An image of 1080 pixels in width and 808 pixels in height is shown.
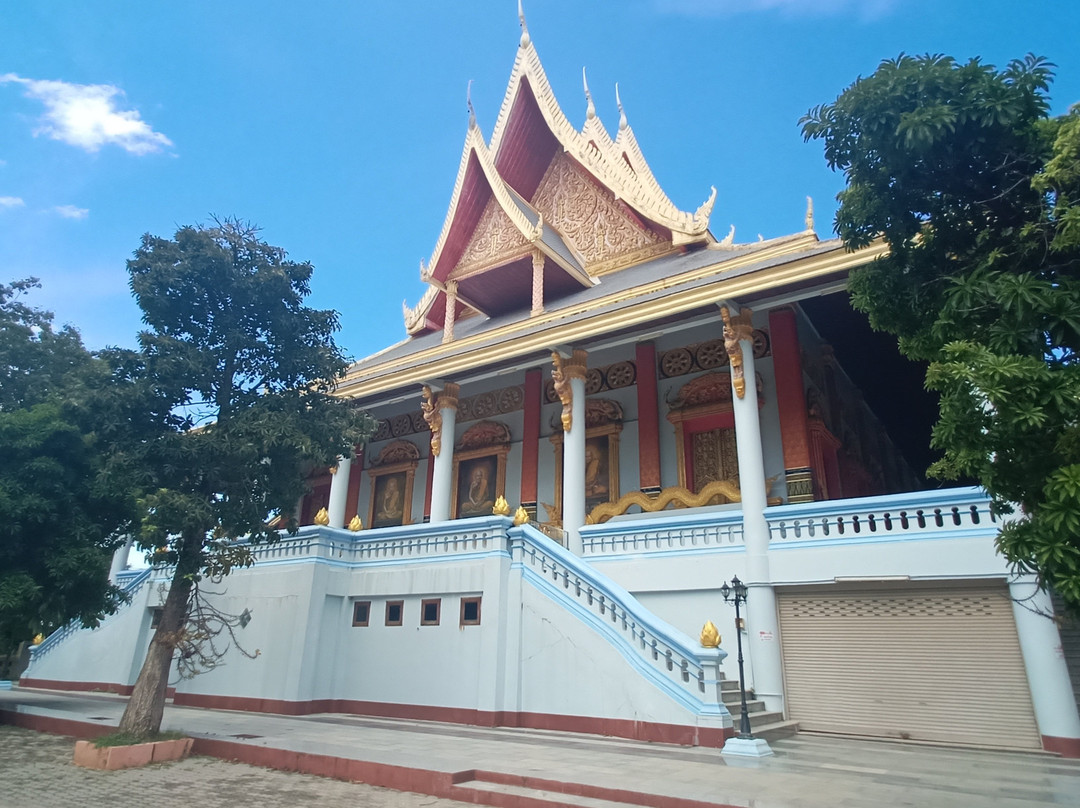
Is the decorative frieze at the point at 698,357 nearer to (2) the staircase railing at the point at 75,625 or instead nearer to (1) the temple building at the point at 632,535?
(1) the temple building at the point at 632,535

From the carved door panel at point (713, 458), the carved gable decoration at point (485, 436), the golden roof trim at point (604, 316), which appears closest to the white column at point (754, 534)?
the golden roof trim at point (604, 316)

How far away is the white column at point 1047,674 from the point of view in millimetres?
7484

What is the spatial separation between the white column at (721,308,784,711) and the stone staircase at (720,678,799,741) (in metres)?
0.23

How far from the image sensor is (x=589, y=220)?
18.8 meters

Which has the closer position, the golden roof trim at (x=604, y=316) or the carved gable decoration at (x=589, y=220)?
the golden roof trim at (x=604, y=316)

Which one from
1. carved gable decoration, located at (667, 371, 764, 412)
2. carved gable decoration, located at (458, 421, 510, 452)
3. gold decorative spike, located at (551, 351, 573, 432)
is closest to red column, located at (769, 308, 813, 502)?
carved gable decoration, located at (667, 371, 764, 412)

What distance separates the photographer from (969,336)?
16.6 feet

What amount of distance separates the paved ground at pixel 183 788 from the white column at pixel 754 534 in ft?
16.7

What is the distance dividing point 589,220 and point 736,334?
8385mm

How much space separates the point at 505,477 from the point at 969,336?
12.1 m

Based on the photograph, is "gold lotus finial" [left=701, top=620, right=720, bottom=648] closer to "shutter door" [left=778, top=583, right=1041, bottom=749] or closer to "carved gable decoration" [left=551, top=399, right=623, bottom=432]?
"shutter door" [left=778, top=583, right=1041, bottom=749]

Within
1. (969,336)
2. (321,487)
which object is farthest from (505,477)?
(969,336)

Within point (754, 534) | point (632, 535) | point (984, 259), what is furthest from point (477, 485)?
point (984, 259)

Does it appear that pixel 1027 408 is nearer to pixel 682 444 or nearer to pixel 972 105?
pixel 972 105
